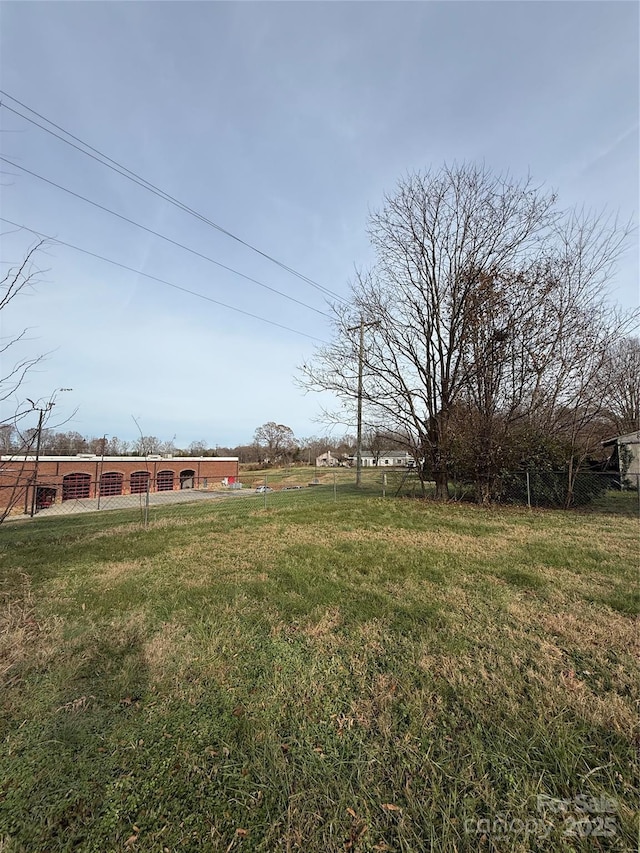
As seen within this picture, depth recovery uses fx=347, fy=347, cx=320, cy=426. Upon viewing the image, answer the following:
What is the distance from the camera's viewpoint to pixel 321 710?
2.06m

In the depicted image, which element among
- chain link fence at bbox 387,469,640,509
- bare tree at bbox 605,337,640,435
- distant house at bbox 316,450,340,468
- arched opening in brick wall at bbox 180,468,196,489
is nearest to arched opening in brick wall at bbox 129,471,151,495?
arched opening in brick wall at bbox 180,468,196,489

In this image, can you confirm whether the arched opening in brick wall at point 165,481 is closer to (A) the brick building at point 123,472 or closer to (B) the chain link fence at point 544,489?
(A) the brick building at point 123,472

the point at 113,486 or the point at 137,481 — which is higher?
the point at 137,481

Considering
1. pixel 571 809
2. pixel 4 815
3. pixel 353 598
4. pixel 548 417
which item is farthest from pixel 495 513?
pixel 4 815

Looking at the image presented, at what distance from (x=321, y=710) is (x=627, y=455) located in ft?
54.4

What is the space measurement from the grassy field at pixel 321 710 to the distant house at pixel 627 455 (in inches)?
456

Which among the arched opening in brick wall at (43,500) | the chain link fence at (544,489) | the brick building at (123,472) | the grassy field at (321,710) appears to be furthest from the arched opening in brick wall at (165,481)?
the grassy field at (321,710)

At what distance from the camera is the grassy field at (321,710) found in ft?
4.64

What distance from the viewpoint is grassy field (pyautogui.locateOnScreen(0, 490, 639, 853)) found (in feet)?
4.64

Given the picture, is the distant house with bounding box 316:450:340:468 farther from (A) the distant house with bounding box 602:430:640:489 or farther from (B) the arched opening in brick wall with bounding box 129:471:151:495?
(A) the distant house with bounding box 602:430:640:489

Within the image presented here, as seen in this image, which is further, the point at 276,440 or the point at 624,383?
the point at 276,440

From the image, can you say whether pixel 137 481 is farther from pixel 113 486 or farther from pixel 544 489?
pixel 544 489

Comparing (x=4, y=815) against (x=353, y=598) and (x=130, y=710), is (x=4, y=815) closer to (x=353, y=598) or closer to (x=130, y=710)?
(x=130, y=710)

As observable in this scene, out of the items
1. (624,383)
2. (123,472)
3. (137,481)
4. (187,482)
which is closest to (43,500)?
(137,481)
